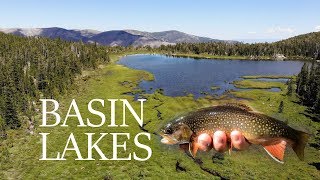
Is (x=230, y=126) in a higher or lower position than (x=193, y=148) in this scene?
higher

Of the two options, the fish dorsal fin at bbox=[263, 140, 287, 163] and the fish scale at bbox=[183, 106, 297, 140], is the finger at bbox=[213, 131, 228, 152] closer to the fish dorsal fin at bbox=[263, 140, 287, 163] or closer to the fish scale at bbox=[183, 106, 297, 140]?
the fish scale at bbox=[183, 106, 297, 140]

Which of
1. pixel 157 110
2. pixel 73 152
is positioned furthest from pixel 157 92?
pixel 73 152

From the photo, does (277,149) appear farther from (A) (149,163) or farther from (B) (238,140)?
(A) (149,163)

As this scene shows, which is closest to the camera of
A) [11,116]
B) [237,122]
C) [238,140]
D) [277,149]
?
[277,149]

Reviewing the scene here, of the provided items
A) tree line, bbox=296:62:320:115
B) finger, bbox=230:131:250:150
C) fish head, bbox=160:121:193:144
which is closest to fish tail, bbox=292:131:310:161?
finger, bbox=230:131:250:150

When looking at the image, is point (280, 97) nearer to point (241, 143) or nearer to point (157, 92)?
point (157, 92)

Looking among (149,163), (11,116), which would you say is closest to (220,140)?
(149,163)
